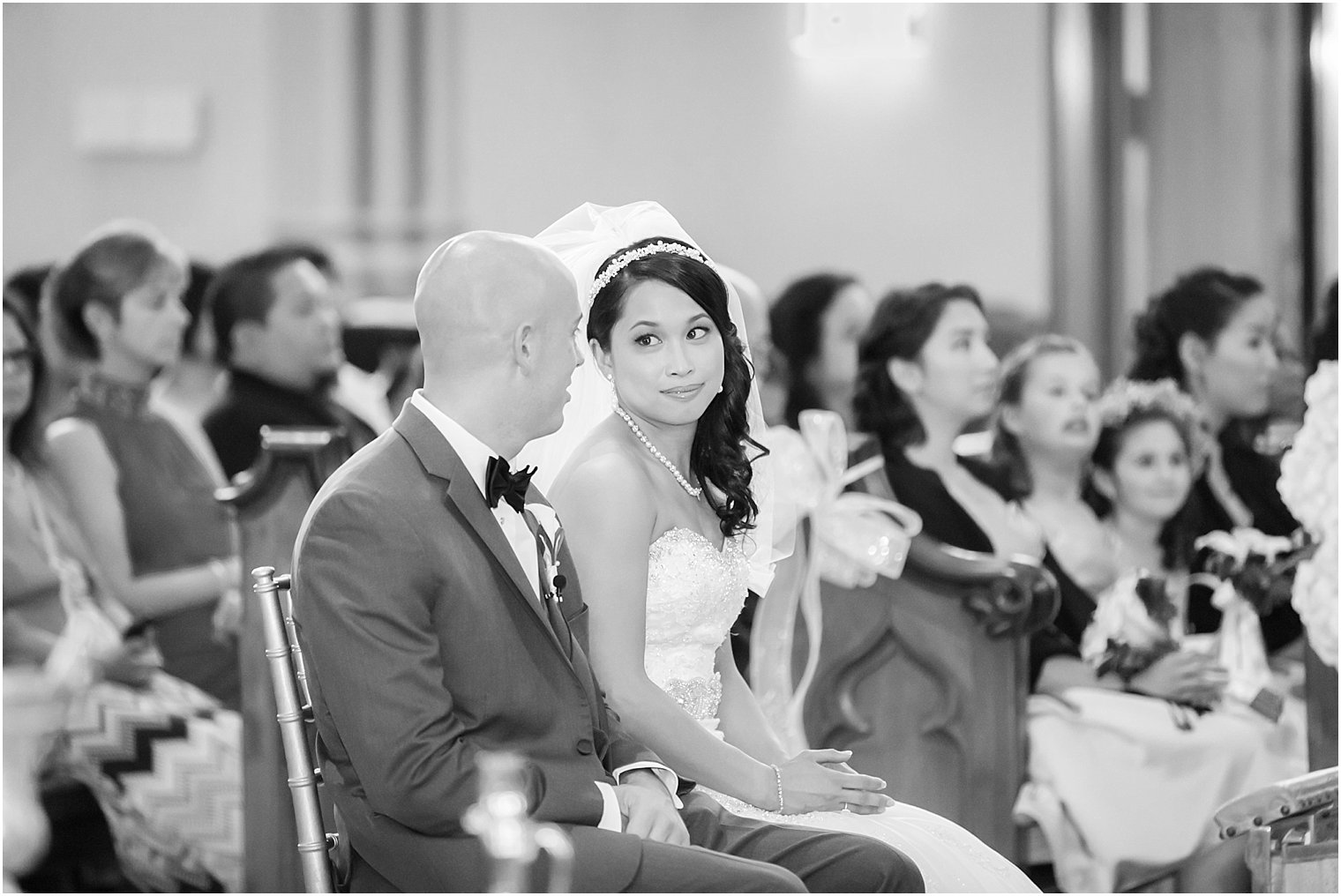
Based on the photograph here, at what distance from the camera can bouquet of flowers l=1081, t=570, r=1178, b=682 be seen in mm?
3537

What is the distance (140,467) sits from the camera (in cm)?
399

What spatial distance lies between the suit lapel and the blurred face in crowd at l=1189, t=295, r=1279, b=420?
3.14m

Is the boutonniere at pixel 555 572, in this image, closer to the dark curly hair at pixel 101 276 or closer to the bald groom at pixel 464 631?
the bald groom at pixel 464 631

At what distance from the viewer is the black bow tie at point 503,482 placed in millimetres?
1924

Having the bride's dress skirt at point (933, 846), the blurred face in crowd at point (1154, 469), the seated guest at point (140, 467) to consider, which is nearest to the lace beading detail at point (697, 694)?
the bride's dress skirt at point (933, 846)

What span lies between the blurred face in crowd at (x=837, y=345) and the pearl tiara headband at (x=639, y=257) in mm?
2215

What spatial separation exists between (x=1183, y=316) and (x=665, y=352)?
275cm

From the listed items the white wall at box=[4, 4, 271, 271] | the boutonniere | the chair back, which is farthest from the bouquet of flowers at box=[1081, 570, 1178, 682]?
the white wall at box=[4, 4, 271, 271]

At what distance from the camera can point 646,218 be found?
2.45 meters

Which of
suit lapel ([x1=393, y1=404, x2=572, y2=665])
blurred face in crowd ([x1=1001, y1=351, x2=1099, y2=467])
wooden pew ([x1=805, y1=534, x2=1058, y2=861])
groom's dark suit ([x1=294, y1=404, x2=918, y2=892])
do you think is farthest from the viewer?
blurred face in crowd ([x1=1001, y1=351, x2=1099, y2=467])

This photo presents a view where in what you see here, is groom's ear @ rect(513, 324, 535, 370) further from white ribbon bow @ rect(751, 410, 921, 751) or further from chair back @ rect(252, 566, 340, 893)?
white ribbon bow @ rect(751, 410, 921, 751)

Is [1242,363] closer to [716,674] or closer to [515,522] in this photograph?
[716,674]

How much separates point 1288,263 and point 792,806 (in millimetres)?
4368

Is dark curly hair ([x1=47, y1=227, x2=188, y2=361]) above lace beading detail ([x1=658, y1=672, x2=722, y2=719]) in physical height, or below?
above
